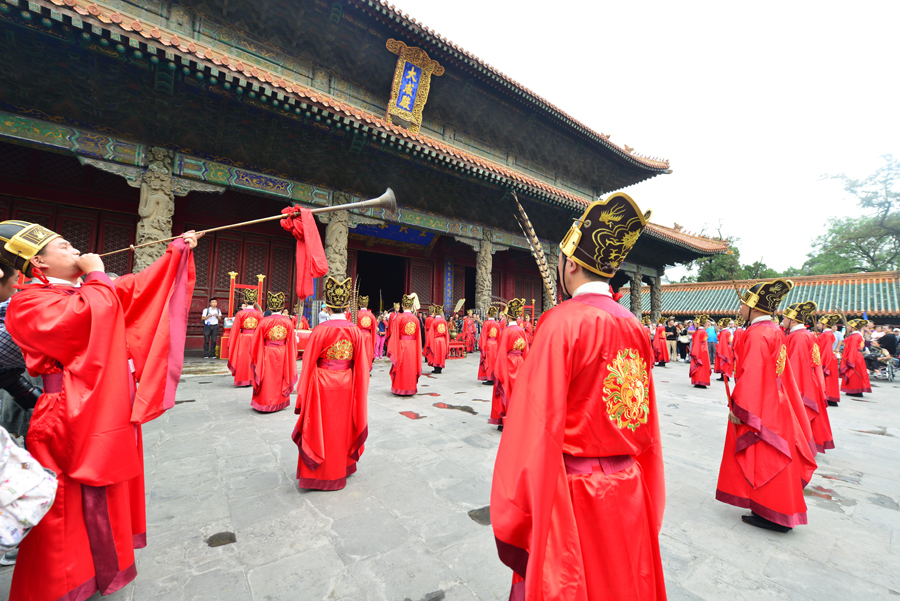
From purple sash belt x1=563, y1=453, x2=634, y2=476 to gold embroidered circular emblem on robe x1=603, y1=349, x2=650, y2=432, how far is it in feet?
0.43

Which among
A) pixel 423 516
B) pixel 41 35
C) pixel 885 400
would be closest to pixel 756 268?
pixel 885 400

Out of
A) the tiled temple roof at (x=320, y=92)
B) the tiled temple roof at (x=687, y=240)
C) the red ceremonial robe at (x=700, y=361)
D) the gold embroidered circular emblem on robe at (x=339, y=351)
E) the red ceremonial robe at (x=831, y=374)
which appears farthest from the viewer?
the tiled temple roof at (x=687, y=240)

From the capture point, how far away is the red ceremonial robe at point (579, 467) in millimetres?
1129

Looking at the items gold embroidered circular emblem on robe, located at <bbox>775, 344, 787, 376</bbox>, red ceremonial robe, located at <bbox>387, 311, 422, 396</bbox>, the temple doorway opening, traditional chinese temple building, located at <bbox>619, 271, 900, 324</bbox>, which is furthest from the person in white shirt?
traditional chinese temple building, located at <bbox>619, 271, 900, 324</bbox>

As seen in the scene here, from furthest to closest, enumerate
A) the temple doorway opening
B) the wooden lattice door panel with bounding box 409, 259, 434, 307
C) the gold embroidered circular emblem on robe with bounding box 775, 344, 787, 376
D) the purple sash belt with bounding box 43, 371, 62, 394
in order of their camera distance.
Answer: the temple doorway opening → the wooden lattice door panel with bounding box 409, 259, 434, 307 → the gold embroidered circular emblem on robe with bounding box 775, 344, 787, 376 → the purple sash belt with bounding box 43, 371, 62, 394

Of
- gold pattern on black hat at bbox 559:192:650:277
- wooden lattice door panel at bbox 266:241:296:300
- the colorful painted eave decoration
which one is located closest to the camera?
gold pattern on black hat at bbox 559:192:650:277

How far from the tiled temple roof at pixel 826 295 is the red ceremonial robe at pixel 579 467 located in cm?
2225

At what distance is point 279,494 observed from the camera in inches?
115

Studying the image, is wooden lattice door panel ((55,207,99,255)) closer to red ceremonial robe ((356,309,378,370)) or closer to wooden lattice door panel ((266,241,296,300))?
wooden lattice door panel ((266,241,296,300))

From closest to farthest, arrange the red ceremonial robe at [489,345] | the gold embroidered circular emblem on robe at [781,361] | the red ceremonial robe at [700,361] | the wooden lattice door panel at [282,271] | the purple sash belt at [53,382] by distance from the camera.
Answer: the purple sash belt at [53,382]
the gold embroidered circular emblem on robe at [781,361]
the red ceremonial robe at [489,345]
the red ceremonial robe at [700,361]
the wooden lattice door panel at [282,271]

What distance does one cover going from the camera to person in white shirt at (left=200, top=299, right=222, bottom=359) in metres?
9.45

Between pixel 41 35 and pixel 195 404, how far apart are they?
5.61 metres

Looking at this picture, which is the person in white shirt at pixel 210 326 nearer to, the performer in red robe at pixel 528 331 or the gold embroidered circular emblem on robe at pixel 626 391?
the performer in red robe at pixel 528 331

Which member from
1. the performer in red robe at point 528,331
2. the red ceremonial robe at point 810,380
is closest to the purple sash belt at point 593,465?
the performer in red robe at point 528,331
